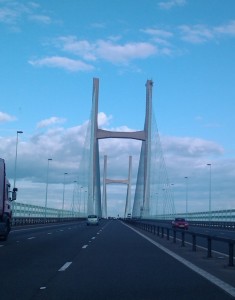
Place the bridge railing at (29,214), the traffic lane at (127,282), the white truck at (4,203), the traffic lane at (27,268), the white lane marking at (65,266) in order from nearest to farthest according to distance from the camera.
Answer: the traffic lane at (127,282) → the traffic lane at (27,268) → the white lane marking at (65,266) → the white truck at (4,203) → the bridge railing at (29,214)

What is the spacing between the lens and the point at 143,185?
2982 inches

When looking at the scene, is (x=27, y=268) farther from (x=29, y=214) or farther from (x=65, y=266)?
(x=29, y=214)

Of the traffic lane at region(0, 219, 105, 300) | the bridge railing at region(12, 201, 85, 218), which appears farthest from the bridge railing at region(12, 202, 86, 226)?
the traffic lane at region(0, 219, 105, 300)

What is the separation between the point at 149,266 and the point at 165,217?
93770 mm

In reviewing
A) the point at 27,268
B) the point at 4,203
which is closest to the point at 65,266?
the point at 27,268

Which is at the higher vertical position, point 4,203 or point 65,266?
point 4,203

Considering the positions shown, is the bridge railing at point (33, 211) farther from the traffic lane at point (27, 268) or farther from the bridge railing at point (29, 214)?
the traffic lane at point (27, 268)

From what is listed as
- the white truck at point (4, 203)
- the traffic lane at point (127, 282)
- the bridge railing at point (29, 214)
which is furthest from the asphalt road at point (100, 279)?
the bridge railing at point (29, 214)

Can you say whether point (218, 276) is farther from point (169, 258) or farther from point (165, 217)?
point (165, 217)

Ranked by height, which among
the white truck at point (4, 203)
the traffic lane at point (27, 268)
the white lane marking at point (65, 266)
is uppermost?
the white truck at point (4, 203)

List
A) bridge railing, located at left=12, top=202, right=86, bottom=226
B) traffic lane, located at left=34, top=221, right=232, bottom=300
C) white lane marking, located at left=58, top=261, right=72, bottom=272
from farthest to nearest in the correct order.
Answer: bridge railing, located at left=12, top=202, right=86, bottom=226
white lane marking, located at left=58, top=261, right=72, bottom=272
traffic lane, located at left=34, top=221, right=232, bottom=300

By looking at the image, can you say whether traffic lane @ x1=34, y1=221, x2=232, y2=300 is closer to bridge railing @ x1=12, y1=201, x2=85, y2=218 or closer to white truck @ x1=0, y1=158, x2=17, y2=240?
white truck @ x1=0, y1=158, x2=17, y2=240

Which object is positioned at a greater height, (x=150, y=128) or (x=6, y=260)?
(x=150, y=128)

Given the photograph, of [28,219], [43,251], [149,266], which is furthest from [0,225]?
[28,219]
